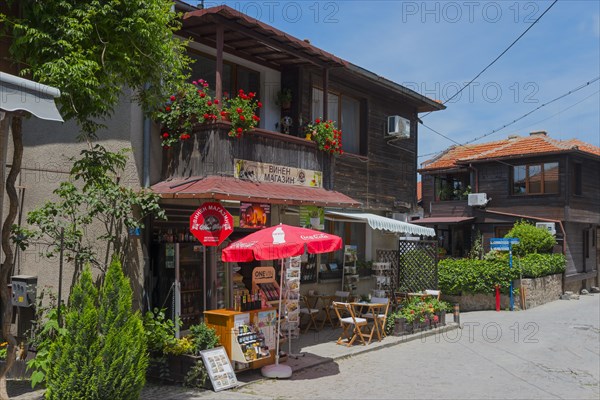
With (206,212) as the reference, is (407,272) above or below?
below

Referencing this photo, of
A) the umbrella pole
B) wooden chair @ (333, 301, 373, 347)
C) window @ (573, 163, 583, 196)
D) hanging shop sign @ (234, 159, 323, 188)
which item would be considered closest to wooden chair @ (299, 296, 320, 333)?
wooden chair @ (333, 301, 373, 347)

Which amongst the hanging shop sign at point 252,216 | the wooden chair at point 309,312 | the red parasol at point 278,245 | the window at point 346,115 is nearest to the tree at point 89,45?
the red parasol at point 278,245

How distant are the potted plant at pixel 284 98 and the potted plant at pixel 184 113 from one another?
3235 mm

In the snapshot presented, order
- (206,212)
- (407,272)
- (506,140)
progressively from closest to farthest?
(206,212)
(407,272)
(506,140)

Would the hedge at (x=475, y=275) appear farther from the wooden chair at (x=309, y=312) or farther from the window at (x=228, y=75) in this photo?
the window at (x=228, y=75)

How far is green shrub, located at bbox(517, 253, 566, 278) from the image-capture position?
1967 centimetres

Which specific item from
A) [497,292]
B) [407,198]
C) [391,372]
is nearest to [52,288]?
[391,372]

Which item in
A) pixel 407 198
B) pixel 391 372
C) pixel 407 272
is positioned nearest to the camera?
pixel 391 372

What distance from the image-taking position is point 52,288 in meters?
9.01

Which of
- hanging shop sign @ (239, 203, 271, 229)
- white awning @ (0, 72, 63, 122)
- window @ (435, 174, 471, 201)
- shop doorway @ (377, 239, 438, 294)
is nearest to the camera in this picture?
white awning @ (0, 72, 63, 122)

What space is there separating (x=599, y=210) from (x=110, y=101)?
86.1ft

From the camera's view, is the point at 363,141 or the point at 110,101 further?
the point at 363,141

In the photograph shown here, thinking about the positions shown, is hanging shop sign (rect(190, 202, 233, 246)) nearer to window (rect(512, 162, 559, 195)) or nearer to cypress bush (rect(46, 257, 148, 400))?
cypress bush (rect(46, 257, 148, 400))

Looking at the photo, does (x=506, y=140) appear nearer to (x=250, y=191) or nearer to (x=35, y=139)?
(x=250, y=191)
